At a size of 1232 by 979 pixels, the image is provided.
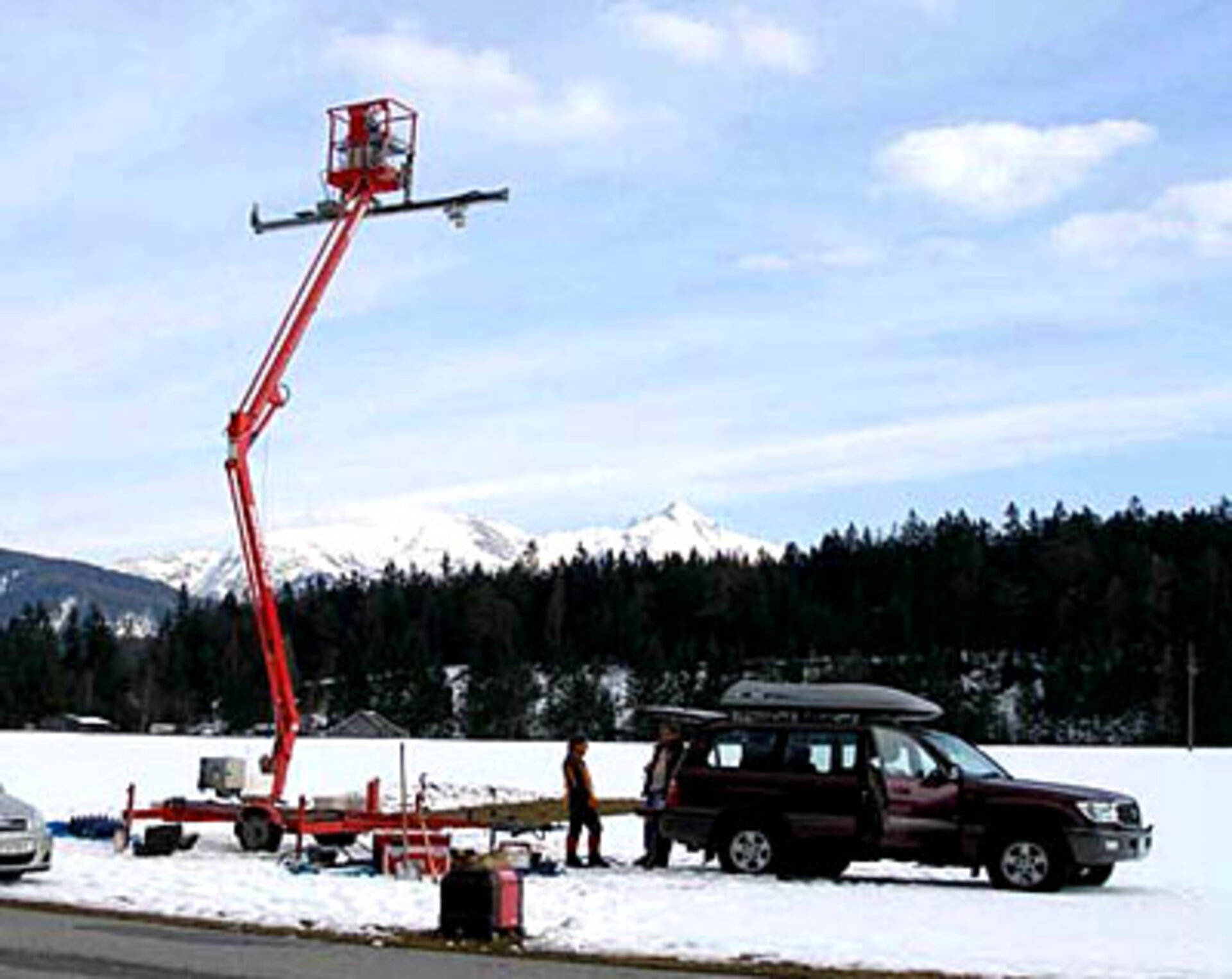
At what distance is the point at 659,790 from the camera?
2150 cm

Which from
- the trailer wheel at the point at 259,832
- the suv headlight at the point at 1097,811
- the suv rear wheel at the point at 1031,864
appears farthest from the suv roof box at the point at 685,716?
the trailer wheel at the point at 259,832

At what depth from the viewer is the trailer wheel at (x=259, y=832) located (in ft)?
74.0

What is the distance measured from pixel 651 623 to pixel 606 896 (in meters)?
124

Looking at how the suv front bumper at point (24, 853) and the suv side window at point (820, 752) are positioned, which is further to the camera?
the suv side window at point (820, 752)

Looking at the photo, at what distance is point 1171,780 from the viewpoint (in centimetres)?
4075

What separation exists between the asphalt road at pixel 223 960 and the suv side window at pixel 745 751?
6678mm

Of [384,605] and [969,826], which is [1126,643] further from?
[969,826]

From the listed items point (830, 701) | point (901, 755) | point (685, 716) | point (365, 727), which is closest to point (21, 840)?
point (685, 716)

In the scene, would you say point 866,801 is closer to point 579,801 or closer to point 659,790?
point 659,790

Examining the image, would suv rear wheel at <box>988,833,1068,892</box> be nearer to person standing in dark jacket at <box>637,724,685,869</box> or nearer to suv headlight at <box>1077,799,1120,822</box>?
suv headlight at <box>1077,799,1120,822</box>

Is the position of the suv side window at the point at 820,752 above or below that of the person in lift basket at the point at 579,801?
above

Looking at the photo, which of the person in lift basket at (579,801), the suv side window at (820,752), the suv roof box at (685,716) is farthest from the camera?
the suv roof box at (685,716)

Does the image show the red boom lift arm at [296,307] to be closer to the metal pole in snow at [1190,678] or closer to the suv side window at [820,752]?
the suv side window at [820,752]

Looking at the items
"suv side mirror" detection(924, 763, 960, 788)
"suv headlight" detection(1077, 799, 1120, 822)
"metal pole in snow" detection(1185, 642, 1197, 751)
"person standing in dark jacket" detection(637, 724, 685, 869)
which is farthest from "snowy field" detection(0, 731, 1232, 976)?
"metal pole in snow" detection(1185, 642, 1197, 751)
